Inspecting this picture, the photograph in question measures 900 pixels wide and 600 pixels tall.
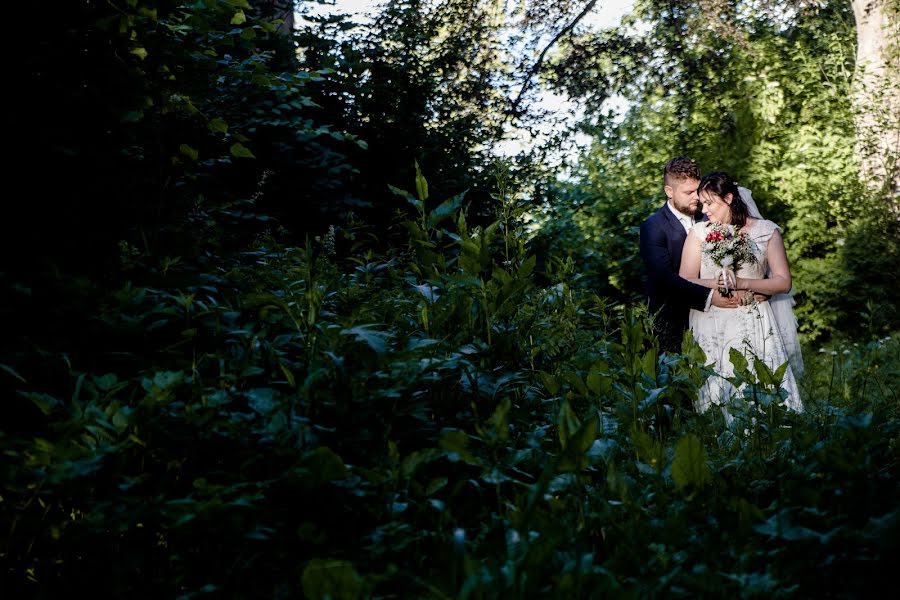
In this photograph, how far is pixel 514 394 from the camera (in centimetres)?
291

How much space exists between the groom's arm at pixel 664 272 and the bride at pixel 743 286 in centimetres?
7

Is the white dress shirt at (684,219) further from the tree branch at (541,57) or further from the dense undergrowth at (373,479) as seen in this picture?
the tree branch at (541,57)

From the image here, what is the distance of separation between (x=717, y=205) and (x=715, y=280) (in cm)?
54

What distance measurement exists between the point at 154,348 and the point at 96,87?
112 centimetres

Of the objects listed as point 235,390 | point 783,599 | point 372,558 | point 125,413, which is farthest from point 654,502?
point 125,413

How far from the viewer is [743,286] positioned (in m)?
5.29

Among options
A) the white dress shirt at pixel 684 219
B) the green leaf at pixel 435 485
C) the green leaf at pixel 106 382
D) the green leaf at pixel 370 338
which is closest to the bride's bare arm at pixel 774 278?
the white dress shirt at pixel 684 219

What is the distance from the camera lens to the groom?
582cm

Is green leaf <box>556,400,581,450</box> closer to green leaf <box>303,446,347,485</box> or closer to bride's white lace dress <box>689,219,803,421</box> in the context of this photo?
green leaf <box>303,446,347,485</box>

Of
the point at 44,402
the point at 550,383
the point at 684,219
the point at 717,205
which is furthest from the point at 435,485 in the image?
the point at 684,219

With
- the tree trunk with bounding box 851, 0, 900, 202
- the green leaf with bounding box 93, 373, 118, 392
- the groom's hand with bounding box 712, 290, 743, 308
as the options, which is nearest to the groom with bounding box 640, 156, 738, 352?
the groom's hand with bounding box 712, 290, 743, 308

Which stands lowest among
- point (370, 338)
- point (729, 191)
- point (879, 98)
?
point (370, 338)

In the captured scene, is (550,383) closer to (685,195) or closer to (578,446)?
(578,446)

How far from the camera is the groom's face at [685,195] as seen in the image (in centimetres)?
613
